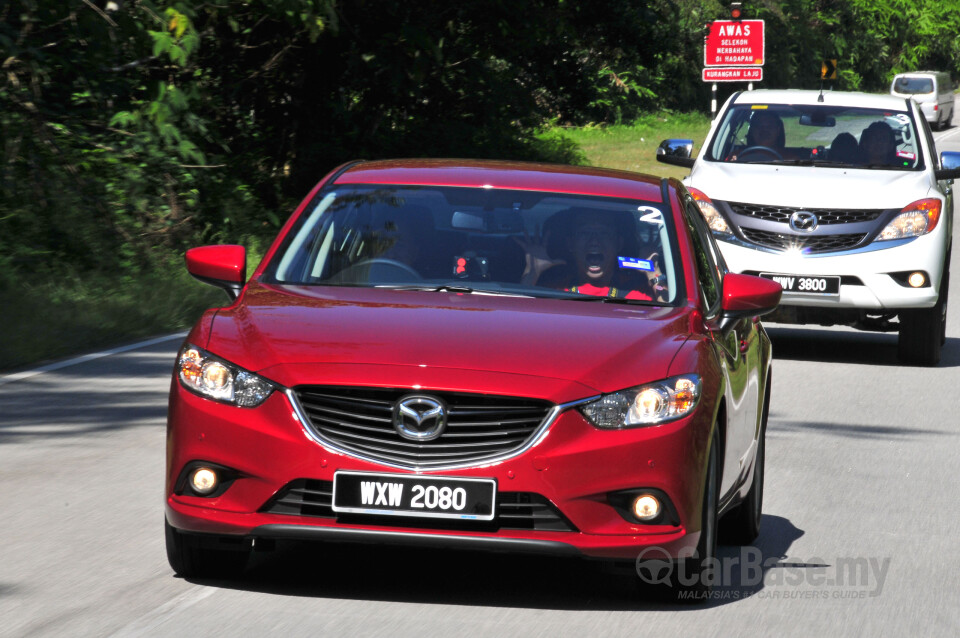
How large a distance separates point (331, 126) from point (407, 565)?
55.9 feet

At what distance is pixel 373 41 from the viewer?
20750 mm

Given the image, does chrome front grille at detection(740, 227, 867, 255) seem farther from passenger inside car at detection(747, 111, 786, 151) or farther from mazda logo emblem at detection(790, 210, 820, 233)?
passenger inside car at detection(747, 111, 786, 151)

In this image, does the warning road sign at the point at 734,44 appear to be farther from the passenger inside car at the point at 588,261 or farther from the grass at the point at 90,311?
the passenger inside car at the point at 588,261

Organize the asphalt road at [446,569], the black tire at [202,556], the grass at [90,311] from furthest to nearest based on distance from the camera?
the grass at [90,311]
the black tire at [202,556]
the asphalt road at [446,569]

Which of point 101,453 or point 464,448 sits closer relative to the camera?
point 464,448

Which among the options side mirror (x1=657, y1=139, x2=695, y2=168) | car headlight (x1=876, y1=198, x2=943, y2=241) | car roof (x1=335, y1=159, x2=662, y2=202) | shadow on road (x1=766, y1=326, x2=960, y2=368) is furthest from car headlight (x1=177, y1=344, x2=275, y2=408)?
side mirror (x1=657, y1=139, x2=695, y2=168)

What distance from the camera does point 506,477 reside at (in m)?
5.03

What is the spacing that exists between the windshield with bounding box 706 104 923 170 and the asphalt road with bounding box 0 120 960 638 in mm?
4293

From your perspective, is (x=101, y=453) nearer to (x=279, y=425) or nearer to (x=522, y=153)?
(x=279, y=425)

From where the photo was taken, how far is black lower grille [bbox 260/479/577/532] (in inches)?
199

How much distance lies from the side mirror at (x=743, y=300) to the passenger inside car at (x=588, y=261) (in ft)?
0.79

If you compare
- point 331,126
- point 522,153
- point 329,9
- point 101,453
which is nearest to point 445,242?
point 101,453

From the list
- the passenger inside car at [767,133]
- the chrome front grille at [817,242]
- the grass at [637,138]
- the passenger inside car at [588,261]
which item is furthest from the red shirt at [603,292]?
the grass at [637,138]

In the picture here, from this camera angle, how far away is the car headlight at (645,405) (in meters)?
5.11
